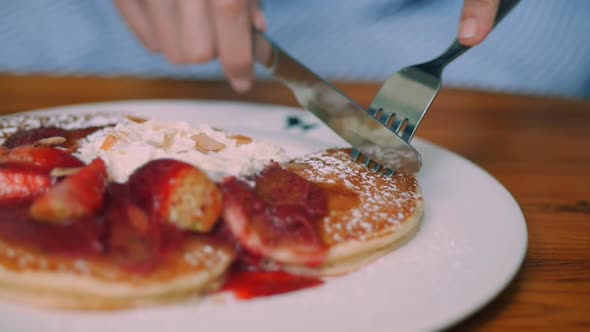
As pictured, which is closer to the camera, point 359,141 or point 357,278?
point 357,278

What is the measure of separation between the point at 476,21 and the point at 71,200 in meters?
1.01

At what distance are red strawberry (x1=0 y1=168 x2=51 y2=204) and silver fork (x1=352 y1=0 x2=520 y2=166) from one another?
0.76 m

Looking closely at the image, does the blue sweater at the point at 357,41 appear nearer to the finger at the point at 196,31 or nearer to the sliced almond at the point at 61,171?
the finger at the point at 196,31

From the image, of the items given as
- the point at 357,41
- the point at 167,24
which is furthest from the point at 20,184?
the point at 357,41

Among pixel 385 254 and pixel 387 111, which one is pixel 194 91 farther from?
pixel 385 254

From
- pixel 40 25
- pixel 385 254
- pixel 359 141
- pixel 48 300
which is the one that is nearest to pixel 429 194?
pixel 359 141

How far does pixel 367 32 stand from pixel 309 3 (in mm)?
296

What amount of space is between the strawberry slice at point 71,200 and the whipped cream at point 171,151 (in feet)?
0.35

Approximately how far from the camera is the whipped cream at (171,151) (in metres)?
1.21

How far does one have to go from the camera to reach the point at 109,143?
1.30 meters

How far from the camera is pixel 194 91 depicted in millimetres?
2342

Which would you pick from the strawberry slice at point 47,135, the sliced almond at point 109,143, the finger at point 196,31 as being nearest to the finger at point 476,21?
the finger at point 196,31

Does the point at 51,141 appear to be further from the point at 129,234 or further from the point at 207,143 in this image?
the point at 129,234

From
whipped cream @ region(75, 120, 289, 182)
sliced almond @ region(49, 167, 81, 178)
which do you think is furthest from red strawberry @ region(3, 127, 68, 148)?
sliced almond @ region(49, 167, 81, 178)
